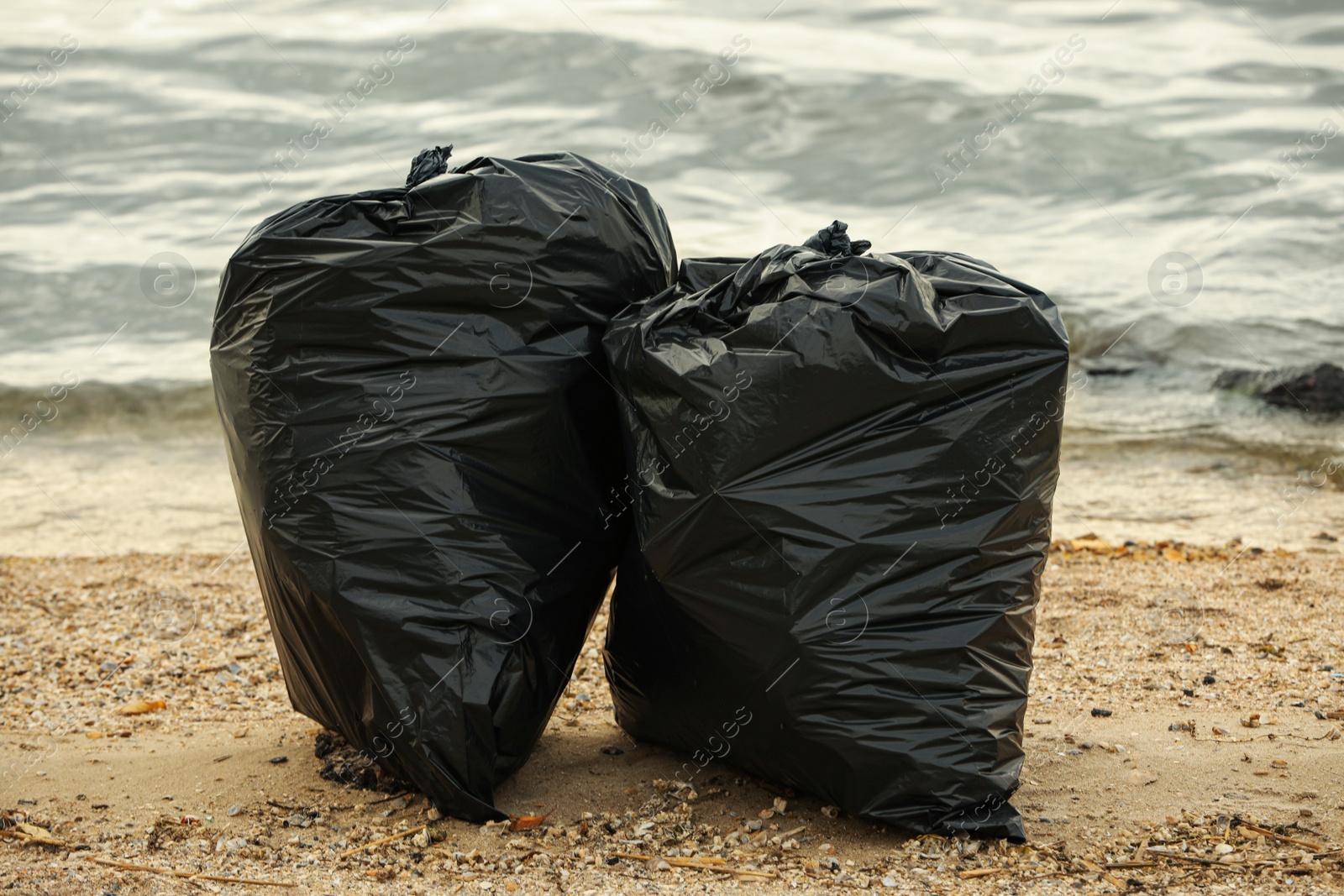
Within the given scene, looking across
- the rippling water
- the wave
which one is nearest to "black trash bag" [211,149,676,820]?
the rippling water

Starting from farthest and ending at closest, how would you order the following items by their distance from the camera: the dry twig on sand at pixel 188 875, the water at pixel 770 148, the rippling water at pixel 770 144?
1. the rippling water at pixel 770 144
2. the water at pixel 770 148
3. the dry twig on sand at pixel 188 875

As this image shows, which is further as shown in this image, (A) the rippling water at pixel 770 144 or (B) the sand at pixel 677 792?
(A) the rippling water at pixel 770 144

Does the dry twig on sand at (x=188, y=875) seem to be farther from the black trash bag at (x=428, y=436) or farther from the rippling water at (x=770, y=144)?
the rippling water at (x=770, y=144)

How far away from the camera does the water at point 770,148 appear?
24.5 feet

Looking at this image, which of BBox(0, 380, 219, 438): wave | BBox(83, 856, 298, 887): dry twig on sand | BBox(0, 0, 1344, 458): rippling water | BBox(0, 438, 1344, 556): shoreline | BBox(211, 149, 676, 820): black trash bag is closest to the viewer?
BBox(83, 856, 298, 887): dry twig on sand

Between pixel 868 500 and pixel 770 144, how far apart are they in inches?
406

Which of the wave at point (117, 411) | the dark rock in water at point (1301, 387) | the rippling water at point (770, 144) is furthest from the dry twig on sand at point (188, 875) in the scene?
the dark rock in water at point (1301, 387)

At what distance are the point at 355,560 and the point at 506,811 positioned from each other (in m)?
0.57

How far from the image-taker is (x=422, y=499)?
80.1 inches

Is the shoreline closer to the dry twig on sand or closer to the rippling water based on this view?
the rippling water

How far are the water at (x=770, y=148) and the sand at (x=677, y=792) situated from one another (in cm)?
317

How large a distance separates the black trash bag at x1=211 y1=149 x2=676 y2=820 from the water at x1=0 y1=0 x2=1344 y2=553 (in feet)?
13.5

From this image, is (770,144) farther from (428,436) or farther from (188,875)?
(188,875)

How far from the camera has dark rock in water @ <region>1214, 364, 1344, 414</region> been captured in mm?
6266
